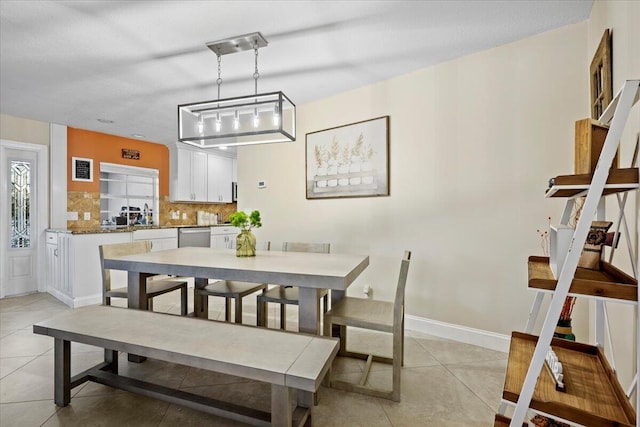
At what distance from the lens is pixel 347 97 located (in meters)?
3.50

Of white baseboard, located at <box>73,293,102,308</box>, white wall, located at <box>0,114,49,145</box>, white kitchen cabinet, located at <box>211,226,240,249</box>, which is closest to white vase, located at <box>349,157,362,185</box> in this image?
white kitchen cabinet, located at <box>211,226,240,249</box>

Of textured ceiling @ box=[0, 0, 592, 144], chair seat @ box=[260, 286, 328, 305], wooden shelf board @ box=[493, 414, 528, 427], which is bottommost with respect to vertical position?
wooden shelf board @ box=[493, 414, 528, 427]

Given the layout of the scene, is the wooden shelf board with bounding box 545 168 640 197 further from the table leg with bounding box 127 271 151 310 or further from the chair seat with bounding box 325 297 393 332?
the table leg with bounding box 127 271 151 310

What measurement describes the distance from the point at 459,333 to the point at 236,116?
266 centimetres

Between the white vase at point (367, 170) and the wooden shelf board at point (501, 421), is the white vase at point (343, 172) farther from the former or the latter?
the wooden shelf board at point (501, 421)

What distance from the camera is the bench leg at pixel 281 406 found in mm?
1424

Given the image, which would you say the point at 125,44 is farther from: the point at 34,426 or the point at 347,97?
the point at 34,426

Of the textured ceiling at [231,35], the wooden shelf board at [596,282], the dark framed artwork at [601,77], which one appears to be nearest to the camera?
the wooden shelf board at [596,282]

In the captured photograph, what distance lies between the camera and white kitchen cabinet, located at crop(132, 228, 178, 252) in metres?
4.64

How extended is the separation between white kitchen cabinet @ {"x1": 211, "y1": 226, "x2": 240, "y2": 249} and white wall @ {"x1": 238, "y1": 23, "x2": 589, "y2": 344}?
3.06 meters

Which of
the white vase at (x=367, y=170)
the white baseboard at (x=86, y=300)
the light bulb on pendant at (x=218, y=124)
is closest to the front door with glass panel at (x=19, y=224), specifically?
the white baseboard at (x=86, y=300)

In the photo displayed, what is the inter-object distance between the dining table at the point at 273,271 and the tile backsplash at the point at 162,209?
11.0 ft

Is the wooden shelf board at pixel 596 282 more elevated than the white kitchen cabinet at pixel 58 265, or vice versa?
the wooden shelf board at pixel 596 282

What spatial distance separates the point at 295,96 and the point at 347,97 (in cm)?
61
